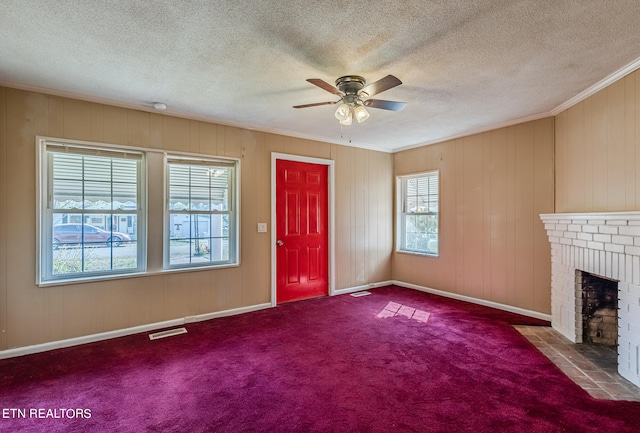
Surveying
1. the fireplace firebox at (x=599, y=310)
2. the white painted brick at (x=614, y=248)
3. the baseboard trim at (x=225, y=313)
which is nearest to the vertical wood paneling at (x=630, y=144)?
the white painted brick at (x=614, y=248)

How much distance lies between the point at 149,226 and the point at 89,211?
57 cm

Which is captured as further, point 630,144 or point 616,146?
point 616,146

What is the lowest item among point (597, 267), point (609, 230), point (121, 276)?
point (121, 276)

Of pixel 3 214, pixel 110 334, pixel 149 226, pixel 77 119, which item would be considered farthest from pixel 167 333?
pixel 77 119

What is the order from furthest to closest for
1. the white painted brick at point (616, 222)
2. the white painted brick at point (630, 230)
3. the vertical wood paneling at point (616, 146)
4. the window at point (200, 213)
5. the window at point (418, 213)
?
1. the window at point (418, 213)
2. the window at point (200, 213)
3. the vertical wood paneling at point (616, 146)
4. the white painted brick at point (616, 222)
5. the white painted brick at point (630, 230)

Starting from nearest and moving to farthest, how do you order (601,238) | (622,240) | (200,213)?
1. (622,240)
2. (601,238)
3. (200,213)

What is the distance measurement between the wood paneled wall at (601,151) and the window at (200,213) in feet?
12.8

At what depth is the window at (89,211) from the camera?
3131 millimetres

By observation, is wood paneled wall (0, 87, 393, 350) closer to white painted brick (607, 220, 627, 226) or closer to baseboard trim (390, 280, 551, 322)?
baseboard trim (390, 280, 551, 322)

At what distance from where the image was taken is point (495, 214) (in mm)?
4367

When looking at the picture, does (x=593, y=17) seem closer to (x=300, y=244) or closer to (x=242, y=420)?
(x=242, y=420)

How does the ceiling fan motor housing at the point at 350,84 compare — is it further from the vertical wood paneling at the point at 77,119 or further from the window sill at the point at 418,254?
the window sill at the point at 418,254

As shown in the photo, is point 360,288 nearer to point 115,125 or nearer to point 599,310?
point 599,310

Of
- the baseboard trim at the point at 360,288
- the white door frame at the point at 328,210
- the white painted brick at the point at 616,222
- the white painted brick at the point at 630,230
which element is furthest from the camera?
the baseboard trim at the point at 360,288
